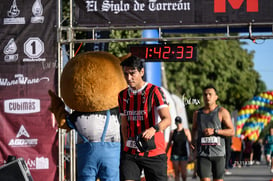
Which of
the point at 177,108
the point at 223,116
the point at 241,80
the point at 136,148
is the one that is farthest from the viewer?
the point at 241,80

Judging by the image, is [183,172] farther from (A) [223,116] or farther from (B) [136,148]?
(B) [136,148]

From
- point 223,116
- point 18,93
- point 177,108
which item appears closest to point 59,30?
point 18,93

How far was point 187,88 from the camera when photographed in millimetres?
40844

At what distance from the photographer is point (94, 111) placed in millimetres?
9344

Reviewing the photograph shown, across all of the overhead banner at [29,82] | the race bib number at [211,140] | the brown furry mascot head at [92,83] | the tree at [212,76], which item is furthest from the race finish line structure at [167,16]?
the tree at [212,76]

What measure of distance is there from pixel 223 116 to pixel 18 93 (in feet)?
12.9

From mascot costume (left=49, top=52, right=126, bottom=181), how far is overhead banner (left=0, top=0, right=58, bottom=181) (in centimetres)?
272

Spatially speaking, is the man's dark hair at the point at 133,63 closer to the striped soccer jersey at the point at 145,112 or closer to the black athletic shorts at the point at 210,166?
the striped soccer jersey at the point at 145,112

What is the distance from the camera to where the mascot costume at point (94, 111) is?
8945 mm

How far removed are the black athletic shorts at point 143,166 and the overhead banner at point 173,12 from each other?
4.38 metres

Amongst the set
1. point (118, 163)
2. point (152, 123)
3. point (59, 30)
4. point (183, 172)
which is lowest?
point (183, 172)

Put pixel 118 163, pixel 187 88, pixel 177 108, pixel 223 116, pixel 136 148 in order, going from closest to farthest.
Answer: pixel 136 148
pixel 118 163
pixel 223 116
pixel 177 108
pixel 187 88

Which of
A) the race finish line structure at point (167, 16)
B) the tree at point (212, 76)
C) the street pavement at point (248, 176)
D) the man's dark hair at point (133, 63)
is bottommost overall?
the street pavement at point (248, 176)

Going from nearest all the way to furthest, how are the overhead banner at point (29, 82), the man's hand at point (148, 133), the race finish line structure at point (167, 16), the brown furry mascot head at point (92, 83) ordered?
the man's hand at point (148, 133)
the brown furry mascot head at point (92, 83)
the race finish line structure at point (167, 16)
the overhead banner at point (29, 82)
